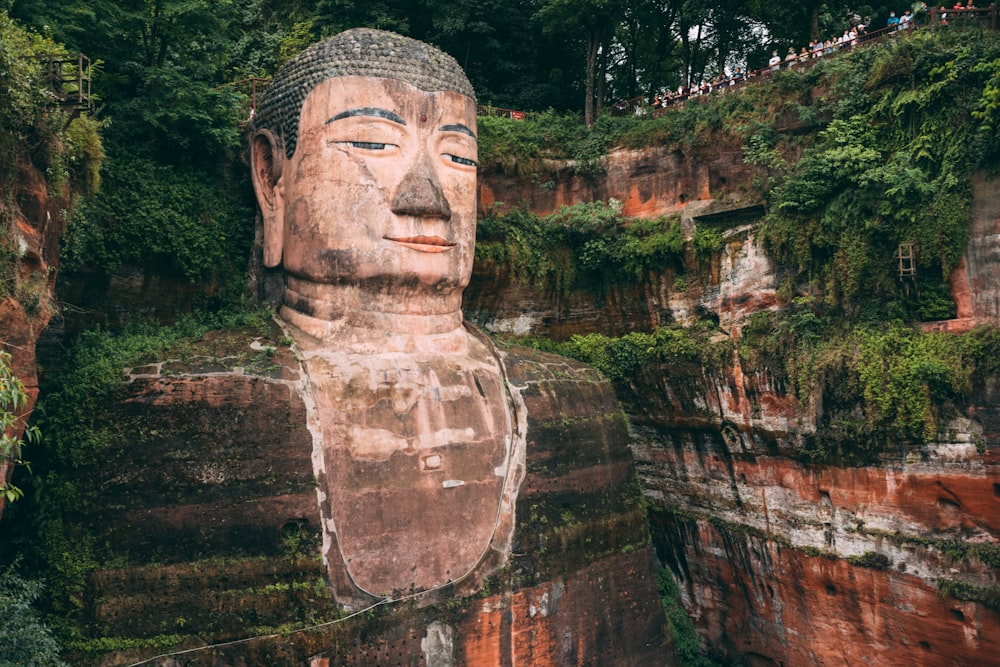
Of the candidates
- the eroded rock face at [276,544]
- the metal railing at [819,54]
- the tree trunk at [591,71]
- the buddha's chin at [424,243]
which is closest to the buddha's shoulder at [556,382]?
the eroded rock face at [276,544]

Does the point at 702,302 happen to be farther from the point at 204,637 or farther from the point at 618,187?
the point at 204,637

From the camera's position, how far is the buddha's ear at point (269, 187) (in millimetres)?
12617

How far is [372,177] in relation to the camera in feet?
38.6

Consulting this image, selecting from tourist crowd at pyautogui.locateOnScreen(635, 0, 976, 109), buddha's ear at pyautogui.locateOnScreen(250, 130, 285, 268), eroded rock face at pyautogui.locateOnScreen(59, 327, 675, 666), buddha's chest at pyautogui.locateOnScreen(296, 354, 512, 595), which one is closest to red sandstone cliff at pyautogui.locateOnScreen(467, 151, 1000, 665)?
tourist crowd at pyautogui.locateOnScreen(635, 0, 976, 109)

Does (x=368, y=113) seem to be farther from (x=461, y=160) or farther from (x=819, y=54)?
(x=819, y=54)

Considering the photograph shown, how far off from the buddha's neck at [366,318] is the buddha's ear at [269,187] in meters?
0.62

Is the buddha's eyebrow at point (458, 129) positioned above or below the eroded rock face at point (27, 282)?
above

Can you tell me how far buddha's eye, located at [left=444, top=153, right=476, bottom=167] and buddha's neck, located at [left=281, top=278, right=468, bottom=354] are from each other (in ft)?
6.56

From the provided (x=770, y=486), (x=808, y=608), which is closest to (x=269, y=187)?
(x=770, y=486)

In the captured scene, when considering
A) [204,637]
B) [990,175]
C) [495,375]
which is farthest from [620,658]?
[990,175]

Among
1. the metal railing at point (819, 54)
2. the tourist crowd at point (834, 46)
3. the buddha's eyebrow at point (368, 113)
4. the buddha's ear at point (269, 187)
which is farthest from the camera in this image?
the tourist crowd at point (834, 46)

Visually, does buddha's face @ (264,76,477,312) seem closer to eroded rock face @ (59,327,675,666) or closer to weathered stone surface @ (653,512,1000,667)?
eroded rock face @ (59,327,675,666)

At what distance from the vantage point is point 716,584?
15102 millimetres

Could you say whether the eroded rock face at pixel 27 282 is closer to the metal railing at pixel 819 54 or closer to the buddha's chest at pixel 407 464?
the buddha's chest at pixel 407 464
